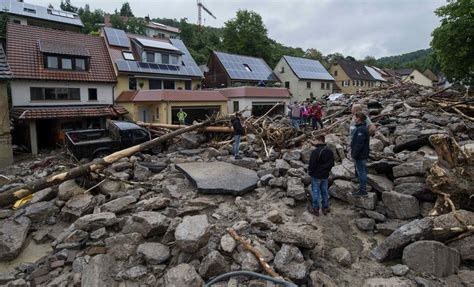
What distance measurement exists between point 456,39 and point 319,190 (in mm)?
21084

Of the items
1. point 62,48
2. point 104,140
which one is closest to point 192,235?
point 104,140

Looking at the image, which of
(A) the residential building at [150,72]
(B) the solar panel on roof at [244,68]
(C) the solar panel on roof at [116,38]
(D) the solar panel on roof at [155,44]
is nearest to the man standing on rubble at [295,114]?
(A) the residential building at [150,72]

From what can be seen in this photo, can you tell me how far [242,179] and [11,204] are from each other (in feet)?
21.0

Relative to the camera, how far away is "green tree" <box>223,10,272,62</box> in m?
45.0

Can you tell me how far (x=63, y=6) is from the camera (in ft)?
216

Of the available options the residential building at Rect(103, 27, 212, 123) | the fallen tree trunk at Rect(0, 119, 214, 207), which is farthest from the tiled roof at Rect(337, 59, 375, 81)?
the fallen tree trunk at Rect(0, 119, 214, 207)

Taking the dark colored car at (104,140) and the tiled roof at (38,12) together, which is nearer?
the dark colored car at (104,140)

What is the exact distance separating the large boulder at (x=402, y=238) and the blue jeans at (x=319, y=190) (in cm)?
158

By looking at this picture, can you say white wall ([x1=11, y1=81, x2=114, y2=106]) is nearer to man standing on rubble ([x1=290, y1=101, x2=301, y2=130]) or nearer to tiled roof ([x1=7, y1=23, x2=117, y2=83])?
tiled roof ([x1=7, y1=23, x2=117, y2=83])

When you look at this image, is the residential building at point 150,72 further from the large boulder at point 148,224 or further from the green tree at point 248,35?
the green tree at point 248,35

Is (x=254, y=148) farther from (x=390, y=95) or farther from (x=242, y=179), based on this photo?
(x=390, y=95)

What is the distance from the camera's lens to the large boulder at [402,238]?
503 cm

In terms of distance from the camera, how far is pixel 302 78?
3747 cm

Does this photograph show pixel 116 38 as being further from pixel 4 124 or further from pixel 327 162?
pixel 327 162
